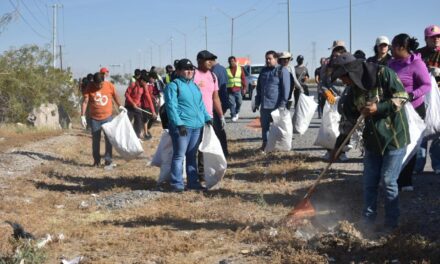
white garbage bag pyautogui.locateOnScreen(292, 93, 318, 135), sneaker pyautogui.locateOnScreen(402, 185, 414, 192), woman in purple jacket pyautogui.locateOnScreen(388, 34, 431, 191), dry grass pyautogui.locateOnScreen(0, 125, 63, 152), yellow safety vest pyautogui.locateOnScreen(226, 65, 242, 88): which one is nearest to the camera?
woman in purple jacket pyautogui.locateOnScreen(388, 34, 431, 191)

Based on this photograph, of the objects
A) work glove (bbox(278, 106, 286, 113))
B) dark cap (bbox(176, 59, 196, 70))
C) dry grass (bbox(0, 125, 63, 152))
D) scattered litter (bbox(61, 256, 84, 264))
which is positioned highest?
dark cap (bbox(176, 59, 196, 70))

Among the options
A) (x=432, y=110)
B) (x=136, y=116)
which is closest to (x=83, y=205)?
(x=432, y=110)

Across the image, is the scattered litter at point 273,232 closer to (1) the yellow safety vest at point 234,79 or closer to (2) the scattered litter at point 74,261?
(2) the scattered litter at point 74,261

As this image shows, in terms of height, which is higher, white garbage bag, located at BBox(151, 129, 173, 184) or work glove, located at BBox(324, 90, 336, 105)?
work glove, located at BBox(324, 90, 336, 105)

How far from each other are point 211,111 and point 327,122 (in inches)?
70.9

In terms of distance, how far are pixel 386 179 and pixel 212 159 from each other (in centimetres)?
285

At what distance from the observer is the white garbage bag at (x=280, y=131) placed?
30.9 ft

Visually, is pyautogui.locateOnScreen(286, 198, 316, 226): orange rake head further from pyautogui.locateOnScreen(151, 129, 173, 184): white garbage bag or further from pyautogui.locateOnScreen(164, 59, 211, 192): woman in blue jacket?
pyautogui.locateOnScreen(151, 129, 173, 184): white garbage bag

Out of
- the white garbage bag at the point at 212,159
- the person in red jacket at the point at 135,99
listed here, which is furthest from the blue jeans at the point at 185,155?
the person in red jacket at the point at 135,99

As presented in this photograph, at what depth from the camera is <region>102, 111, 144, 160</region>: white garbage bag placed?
9.34 m

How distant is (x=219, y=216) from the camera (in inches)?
236

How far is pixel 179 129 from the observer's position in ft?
23.4

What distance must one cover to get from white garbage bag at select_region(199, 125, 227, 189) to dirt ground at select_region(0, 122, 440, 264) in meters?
0.20

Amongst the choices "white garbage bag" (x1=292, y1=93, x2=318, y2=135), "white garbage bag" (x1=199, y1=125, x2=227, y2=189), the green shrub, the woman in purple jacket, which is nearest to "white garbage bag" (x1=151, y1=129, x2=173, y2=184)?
"white garbage bag" (x1=199, y1=125, x2=227, y2=189)
